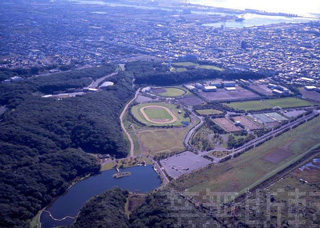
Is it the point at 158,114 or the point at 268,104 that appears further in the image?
the point at 268,104

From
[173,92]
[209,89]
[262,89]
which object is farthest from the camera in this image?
[262,89]

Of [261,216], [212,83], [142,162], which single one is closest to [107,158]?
[142,162]

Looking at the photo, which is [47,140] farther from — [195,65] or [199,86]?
[195,65]

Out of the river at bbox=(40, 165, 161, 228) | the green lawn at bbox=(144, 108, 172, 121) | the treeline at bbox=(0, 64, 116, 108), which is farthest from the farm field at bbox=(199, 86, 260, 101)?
the river at bbox=(40, 165, 161, 228)

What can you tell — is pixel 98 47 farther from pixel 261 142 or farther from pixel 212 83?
pixel 261 142

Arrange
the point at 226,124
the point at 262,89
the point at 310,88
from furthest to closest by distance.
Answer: the point at 262,89 → the point at 310,88 → the point at 226,124

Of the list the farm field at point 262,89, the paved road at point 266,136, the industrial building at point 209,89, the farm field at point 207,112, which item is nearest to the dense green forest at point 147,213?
the paved road at point 266,136

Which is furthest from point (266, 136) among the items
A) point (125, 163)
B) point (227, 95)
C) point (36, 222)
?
point (36, 222)
